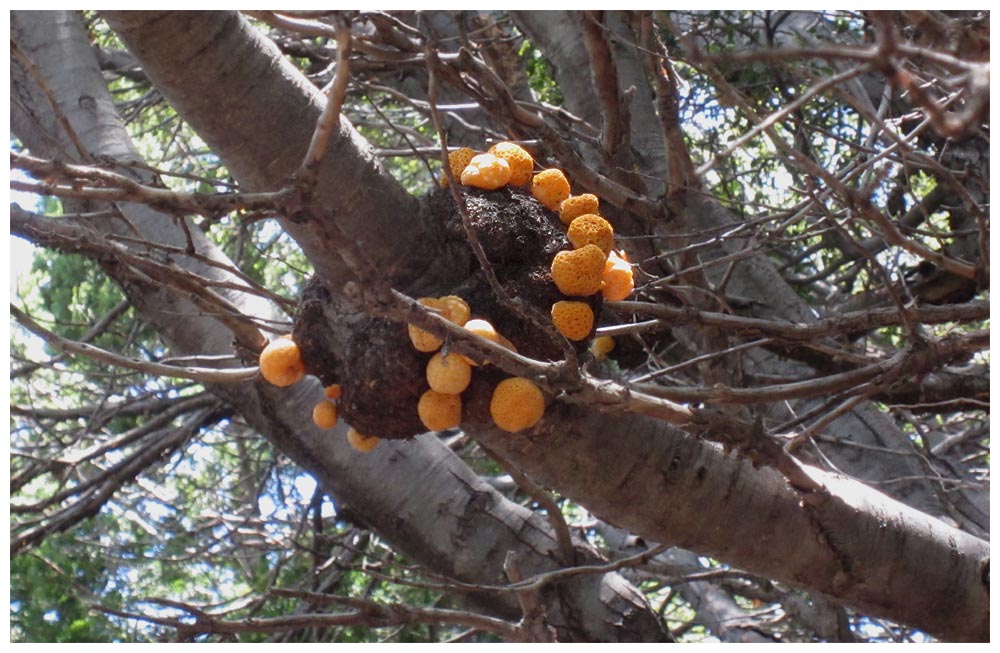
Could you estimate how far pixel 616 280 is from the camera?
5.84 feet

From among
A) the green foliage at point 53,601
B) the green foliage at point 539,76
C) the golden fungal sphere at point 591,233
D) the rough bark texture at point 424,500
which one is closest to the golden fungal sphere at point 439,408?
the golden fungal sphere at point 591,233

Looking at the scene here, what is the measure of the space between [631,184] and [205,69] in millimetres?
1334

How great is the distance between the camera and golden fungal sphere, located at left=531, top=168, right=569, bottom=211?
1.90 meters

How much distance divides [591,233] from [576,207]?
4.6 inches

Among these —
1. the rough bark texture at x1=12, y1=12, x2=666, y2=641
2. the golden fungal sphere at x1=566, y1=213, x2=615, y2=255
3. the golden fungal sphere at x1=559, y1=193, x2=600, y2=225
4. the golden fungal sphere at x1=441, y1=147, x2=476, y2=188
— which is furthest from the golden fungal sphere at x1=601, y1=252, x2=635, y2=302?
the rough bark texture at x1=12, y1=12, x2=666, y2=641

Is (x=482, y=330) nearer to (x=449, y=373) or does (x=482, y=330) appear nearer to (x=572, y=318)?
(x=449, y=373)

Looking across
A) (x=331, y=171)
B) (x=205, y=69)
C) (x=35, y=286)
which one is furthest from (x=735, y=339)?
(x=35, y=286)

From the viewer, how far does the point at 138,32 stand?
155 cm

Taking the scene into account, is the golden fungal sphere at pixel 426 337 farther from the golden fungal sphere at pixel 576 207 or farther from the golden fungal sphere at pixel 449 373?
the golden fungal sphere at pixel 576 207

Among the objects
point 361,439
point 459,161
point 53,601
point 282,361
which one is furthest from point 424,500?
point 53,601

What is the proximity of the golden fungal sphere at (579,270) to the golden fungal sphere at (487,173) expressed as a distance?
0.74ft

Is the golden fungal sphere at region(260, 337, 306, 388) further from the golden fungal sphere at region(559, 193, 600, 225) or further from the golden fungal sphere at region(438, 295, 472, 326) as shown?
the golden fungal sphere at region(559, 193, 600, 225)

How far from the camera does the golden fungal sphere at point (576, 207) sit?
1869 millimetres

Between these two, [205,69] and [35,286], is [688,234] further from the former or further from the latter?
[35,286]
